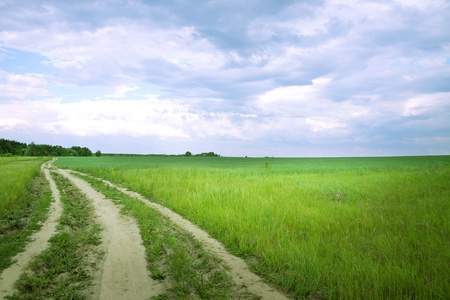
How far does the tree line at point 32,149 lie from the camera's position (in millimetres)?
103250

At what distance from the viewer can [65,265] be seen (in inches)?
217

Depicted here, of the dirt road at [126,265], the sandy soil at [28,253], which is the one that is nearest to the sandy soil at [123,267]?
the dirt road at [126,265]

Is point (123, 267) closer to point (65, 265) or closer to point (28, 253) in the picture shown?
point (65, 265)

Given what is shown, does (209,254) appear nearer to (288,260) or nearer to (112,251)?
(288,260)

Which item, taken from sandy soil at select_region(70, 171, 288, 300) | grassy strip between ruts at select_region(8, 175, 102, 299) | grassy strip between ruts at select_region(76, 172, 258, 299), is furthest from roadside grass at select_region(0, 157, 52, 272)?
sandy soil at select_region(70, 171, 288, 300)

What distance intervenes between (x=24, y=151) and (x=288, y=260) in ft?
480

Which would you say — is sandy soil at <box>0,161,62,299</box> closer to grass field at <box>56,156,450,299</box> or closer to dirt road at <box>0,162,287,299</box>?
dirt road at <box>0,162,287,299</box>

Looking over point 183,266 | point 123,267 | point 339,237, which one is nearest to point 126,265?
point 123,267

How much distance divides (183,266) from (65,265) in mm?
2671

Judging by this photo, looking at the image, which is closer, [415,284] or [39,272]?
[415,284]

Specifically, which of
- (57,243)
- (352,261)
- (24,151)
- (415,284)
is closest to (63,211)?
(57,243)

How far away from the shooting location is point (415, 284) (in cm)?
415

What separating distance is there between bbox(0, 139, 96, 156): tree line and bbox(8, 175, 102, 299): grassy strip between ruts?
113445 mm

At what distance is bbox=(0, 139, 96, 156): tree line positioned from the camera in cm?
Result: 10325
